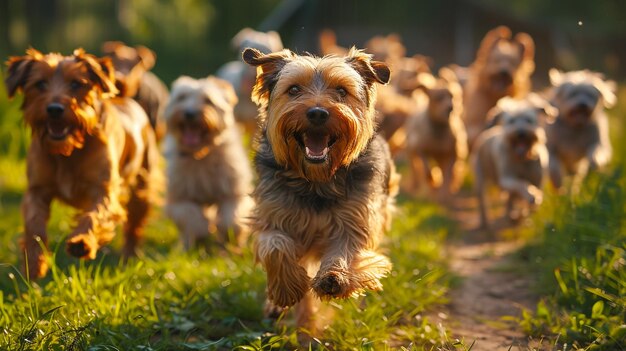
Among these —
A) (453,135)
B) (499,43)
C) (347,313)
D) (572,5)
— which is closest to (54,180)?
(347,313)

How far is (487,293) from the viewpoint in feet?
20.5

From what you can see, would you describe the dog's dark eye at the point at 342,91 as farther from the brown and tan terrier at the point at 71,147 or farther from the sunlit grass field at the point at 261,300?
the brown and tan terrier at the point at 71,147

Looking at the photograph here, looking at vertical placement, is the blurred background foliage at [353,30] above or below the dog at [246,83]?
below

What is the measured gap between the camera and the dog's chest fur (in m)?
4.76

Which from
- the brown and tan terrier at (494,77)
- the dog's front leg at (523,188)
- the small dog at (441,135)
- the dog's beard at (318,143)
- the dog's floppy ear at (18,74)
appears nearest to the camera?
the dog's beard at (318,143)

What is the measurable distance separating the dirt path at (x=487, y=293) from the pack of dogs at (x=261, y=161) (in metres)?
0.64

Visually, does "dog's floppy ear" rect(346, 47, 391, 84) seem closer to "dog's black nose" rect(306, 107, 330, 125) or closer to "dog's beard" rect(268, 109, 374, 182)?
"dog's beard" rect(268, 109, 374, 182)

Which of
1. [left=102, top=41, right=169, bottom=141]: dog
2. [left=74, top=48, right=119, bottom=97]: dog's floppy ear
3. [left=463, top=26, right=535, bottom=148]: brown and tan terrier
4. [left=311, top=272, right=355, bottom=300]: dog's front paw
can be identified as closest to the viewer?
[left=311, top=272, right=355, bottom=300]: dog's front paw

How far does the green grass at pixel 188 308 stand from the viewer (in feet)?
14.6

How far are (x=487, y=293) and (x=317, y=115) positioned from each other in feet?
8.78

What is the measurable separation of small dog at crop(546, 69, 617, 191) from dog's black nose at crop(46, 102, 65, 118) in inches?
241

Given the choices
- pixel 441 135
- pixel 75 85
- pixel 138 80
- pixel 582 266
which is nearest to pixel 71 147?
pixel 75 85

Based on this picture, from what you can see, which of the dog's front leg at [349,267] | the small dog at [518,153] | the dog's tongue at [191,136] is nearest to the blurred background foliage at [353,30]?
the small dog at [518,153]

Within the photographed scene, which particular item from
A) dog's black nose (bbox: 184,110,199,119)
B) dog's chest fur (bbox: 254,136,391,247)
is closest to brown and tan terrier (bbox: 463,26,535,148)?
dog's black nose (bbox: 184,110,199,119)
